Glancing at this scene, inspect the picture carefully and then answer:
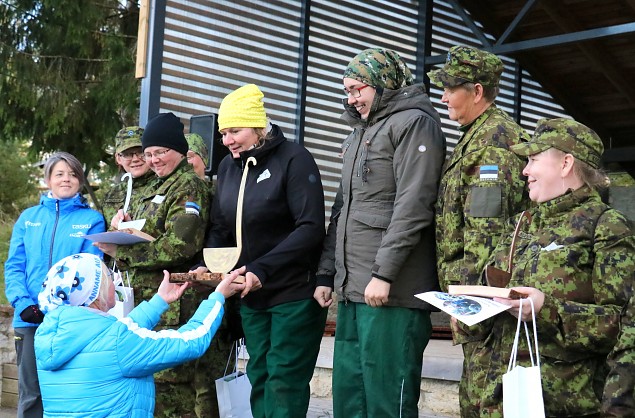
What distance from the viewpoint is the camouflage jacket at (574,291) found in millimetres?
2805

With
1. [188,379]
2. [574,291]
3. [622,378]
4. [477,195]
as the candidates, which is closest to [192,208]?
[188,379]

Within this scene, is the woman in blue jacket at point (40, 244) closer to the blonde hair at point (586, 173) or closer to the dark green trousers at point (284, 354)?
the dark green trousers at point (284, 354)

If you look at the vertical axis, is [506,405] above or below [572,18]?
below

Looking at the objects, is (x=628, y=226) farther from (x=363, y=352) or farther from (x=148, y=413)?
(x=148, y=413)

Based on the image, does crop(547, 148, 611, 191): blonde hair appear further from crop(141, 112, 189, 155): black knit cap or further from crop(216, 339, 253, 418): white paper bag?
crop(141, 112, 189, 155): black knit cap

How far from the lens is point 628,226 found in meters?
2.88

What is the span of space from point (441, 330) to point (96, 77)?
24.2 ft

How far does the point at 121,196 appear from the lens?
496 cm

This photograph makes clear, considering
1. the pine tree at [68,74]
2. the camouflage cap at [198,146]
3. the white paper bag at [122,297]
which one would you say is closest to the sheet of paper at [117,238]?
the white paper bag at [122,297]

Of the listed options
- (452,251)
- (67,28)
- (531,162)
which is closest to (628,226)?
(531,162)

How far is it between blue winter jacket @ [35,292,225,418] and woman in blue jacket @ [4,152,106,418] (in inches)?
71.2

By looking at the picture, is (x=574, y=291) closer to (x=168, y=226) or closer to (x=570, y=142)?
(x=570, y=142)

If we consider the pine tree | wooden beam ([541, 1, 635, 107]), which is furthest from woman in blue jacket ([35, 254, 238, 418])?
the pine tree

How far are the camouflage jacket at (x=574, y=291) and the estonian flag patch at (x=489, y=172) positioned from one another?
1.28 feet
